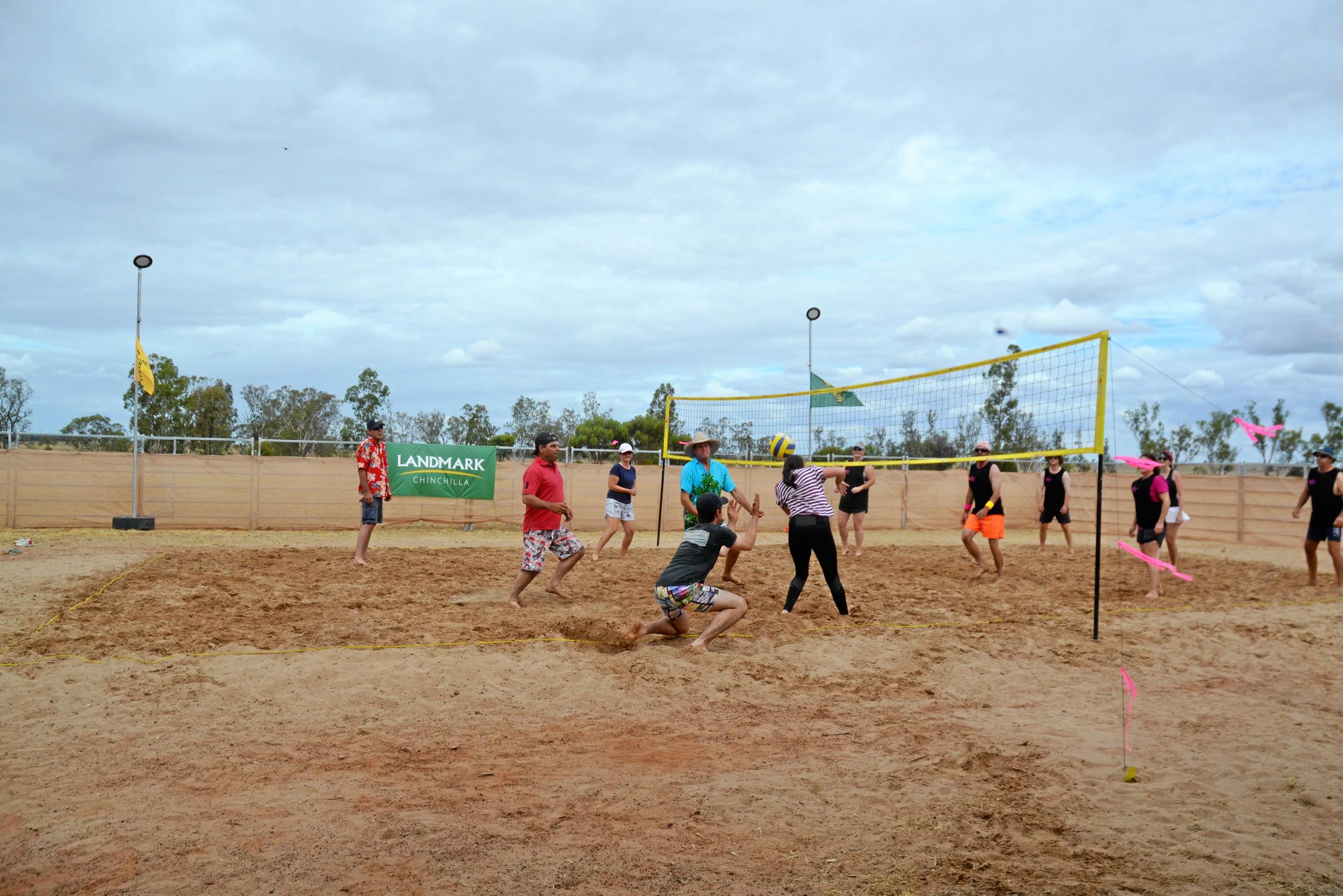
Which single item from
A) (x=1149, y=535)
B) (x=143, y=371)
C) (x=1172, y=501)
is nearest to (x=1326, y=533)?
(x=1172, y=501)

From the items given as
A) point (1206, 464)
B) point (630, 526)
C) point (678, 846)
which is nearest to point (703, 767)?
point (678, 846)

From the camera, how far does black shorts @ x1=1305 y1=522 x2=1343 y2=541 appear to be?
31.3 feet

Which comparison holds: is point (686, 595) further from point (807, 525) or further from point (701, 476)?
point (701, 476)

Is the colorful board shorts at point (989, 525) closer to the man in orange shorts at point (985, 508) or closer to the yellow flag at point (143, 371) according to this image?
the man in orange shorts at point (985, 508)

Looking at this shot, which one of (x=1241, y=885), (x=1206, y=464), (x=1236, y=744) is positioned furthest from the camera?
(x=1206, y=464)

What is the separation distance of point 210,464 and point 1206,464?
64.8 ft

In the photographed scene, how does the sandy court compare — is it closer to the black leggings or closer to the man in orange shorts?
the black leggings

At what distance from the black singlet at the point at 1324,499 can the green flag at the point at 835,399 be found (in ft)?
16.5

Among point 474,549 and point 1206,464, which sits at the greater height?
point 1206,464

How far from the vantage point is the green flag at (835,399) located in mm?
11117

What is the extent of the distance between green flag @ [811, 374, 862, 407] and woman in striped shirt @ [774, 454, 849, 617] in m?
3.64

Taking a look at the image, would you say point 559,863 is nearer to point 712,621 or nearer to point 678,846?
point 678,846

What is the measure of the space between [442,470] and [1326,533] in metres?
13.6

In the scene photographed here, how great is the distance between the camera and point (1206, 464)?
18312 millimetres
